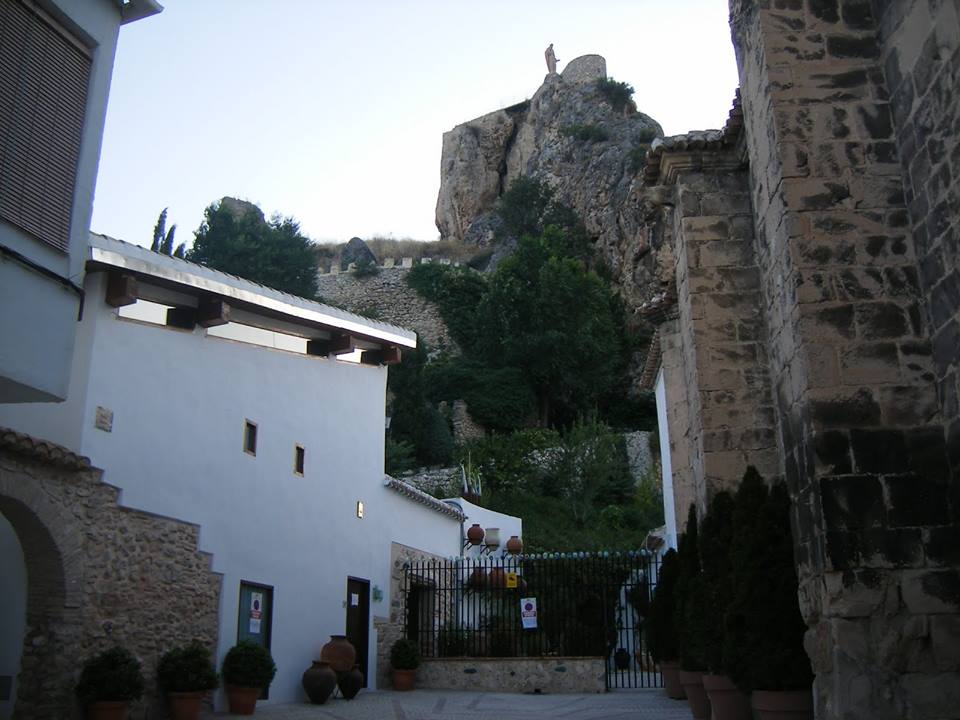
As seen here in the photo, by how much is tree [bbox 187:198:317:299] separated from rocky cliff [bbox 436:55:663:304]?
1323cm

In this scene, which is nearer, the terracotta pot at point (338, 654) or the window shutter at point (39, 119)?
the window shutter at point (39, 119)

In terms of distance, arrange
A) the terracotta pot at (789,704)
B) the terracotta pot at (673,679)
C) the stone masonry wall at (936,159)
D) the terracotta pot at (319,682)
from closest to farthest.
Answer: the stone masonry wall at (936,159)
the terracotta pot at (789,704)
the terracotta pot at (673,679)
the terracotta pot at (319,682)

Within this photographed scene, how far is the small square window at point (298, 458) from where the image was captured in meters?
13.6

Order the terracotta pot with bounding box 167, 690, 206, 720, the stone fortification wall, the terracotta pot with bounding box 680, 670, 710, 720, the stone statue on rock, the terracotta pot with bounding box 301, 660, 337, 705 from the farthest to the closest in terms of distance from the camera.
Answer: the stone statue on rock, the stone fortification wall, the terracotta pot with bounding box 301, 660, 337, 705, the terracotta pot with bounding box 167, 690, 206, 720, the terracotta pot with bounding box 680, 670, 710, 720

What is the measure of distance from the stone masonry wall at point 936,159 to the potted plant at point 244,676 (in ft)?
27.6

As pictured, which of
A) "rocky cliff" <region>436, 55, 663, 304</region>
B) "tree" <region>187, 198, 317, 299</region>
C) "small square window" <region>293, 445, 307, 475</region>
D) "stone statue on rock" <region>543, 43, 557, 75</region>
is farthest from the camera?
"stone statue on rock" <region>543, 43, 557, 75</region>

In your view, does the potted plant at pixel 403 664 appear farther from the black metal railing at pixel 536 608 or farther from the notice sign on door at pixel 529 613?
the notice sign on door at pixel 529 613

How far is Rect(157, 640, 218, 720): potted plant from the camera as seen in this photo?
10.1m

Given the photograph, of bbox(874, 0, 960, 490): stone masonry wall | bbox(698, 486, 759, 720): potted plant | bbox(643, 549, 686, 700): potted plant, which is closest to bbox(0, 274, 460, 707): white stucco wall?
bbox(643, 549, 686, 700): potted plant

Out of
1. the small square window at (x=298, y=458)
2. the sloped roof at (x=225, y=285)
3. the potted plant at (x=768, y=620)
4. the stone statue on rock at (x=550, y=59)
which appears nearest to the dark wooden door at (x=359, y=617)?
the small square window at (x=298, y=458)

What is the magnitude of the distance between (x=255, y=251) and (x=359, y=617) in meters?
26.1

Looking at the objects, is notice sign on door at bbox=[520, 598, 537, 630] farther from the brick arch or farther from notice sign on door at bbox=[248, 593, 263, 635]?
the brick arch

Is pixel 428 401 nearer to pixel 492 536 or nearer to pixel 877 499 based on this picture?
pixel 492 536

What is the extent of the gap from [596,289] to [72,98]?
3044cm
